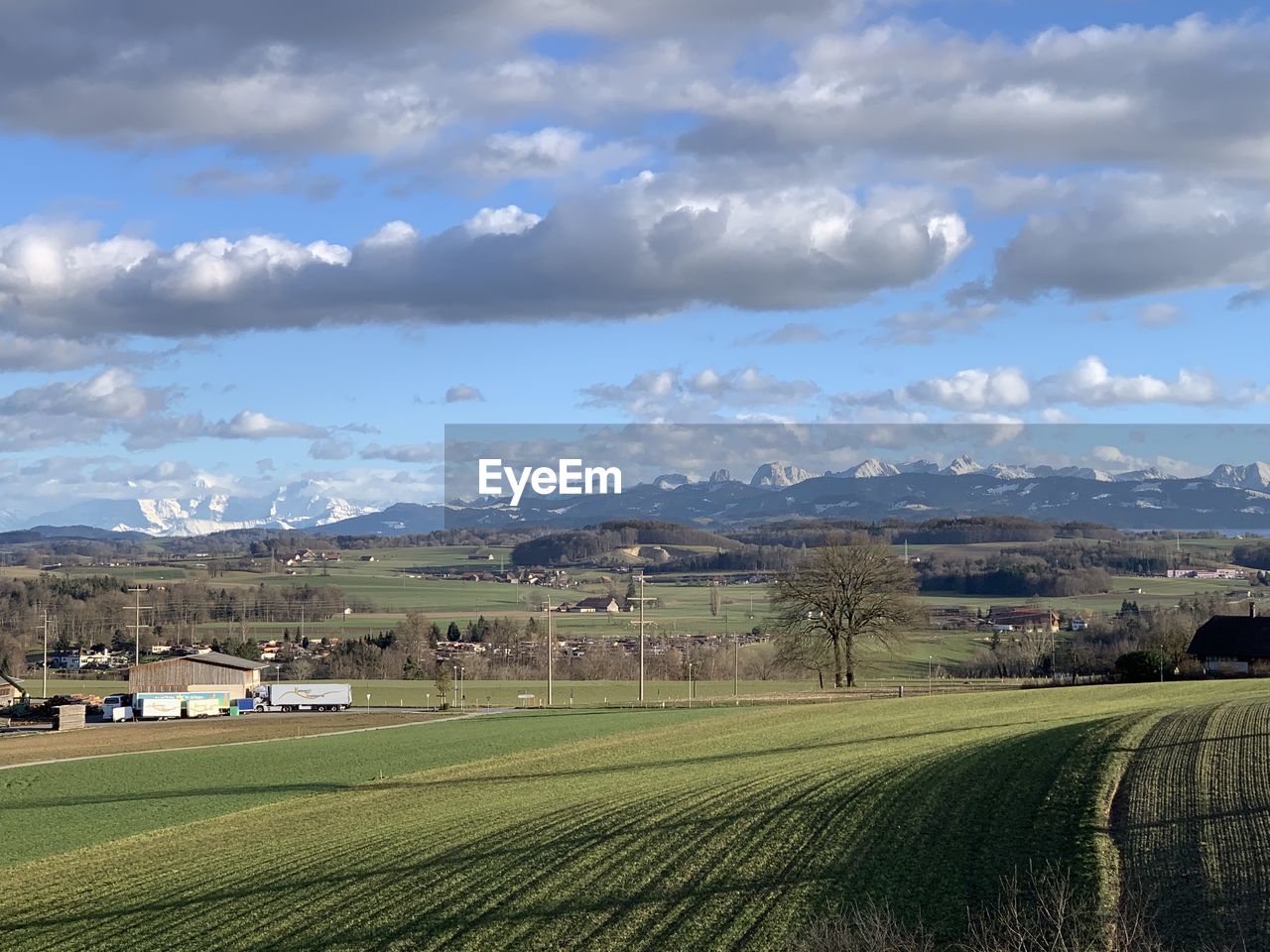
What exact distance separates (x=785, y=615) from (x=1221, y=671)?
26.1 metres

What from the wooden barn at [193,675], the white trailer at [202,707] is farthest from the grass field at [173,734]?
the wooden barn at [193,675]

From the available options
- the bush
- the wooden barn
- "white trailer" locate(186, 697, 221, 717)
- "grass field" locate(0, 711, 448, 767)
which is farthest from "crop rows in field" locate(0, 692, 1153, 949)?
the wooden barn

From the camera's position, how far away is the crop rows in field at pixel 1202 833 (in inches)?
733

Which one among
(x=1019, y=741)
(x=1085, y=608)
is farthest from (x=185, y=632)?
(x=1019, y=741)

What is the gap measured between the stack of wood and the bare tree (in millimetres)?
39115

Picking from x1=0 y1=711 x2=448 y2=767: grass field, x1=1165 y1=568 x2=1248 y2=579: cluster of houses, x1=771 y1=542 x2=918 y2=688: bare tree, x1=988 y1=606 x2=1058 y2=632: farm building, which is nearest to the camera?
x1=0 y1=711 x2=448 y2=767: grass field

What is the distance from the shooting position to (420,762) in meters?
46.0

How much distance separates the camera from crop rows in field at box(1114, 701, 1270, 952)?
18609 millimetres

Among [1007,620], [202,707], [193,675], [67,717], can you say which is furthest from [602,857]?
[1007,620]

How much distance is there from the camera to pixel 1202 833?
892 inches

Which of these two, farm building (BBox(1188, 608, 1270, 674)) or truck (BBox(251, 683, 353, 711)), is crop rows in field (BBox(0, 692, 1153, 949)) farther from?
farm building (BBox(1188, 608, 1270, 674))

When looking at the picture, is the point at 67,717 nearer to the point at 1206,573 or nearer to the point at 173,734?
the point at 173,734

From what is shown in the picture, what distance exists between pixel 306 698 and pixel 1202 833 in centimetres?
7198

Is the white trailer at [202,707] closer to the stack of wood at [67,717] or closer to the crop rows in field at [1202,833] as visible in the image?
the stack of wood at [67,717]
